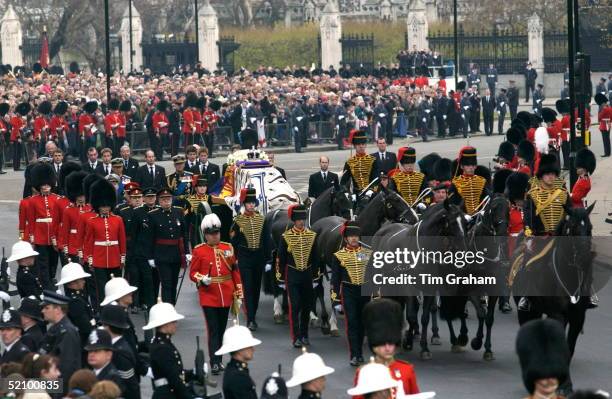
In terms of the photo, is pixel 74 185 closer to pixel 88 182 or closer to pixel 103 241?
pixel 88 182

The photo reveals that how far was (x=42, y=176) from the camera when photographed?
23.3m

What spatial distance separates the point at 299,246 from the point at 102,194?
2.71 m

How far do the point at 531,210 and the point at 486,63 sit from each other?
51705 millimetres

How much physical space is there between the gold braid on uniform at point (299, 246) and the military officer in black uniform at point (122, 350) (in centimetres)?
610

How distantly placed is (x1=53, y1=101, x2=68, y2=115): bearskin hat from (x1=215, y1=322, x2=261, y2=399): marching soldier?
30.9m

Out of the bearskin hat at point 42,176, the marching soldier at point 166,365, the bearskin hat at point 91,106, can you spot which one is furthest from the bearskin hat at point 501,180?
the bearskin hat at point 91,106

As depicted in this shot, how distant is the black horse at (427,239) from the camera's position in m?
18.2

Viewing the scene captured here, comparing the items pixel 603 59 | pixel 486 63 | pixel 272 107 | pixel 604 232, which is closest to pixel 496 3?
pixel 486 63

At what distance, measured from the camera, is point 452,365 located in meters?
18.3

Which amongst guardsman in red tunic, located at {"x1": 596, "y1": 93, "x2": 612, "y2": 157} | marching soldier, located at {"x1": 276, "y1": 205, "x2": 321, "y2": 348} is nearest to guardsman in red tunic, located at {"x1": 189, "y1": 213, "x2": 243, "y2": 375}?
marching soldier, located at {"x1": 276, "y1": 205, "x2": 321, "y2": 348}

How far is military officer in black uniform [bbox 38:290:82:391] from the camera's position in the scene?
1375cm

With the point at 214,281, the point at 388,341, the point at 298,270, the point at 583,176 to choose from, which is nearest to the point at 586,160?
the point at 583,176

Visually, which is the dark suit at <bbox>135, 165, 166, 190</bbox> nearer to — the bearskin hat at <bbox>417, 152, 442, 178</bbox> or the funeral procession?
the funeral procession

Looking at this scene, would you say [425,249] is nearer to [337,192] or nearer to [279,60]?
[337,192]
